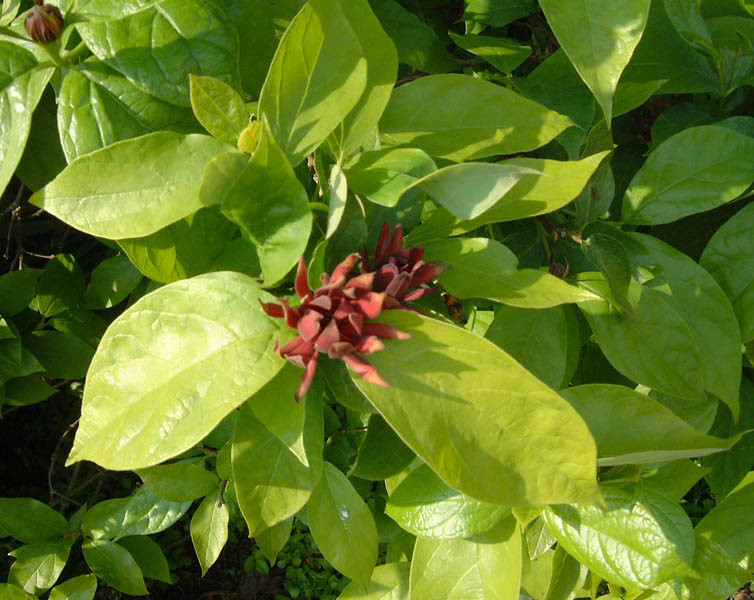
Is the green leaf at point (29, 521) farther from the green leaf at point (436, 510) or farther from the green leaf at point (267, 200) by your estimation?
the green leaf at point (267, 200)

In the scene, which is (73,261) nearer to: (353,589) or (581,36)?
→ (353,589)

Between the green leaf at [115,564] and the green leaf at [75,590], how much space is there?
4cm

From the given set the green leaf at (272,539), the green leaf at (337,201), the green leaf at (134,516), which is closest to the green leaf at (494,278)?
the green leaf at (337,201)

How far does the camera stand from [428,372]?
560 mm

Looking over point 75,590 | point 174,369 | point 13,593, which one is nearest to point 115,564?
point 75,590

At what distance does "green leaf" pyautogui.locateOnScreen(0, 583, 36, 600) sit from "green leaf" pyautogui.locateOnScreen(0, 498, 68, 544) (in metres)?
0.14

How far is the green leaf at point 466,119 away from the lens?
73 cm

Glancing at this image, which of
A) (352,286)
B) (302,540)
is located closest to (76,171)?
(352,286)

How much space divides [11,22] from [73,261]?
2.16 feet

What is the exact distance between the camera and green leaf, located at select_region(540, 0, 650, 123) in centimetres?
73

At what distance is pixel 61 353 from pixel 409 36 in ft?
2.83

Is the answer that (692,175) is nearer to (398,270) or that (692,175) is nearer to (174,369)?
(398,270)

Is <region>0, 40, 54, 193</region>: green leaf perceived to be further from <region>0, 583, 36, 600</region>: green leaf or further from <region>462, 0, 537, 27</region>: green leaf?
<region>0, 583, 36, 600</region>: green leaf

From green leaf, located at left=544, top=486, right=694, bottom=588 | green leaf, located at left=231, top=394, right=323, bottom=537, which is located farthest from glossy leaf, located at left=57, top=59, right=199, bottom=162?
green leaf, located at left=544, top=486, right=694, bottom=588
